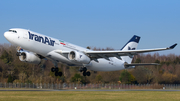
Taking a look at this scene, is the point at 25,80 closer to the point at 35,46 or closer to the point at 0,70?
the point at 0,70

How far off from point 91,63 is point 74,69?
1144 inches

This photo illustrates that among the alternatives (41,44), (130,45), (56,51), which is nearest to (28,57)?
(56,51)

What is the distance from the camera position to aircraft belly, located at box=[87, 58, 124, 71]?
4496 cm

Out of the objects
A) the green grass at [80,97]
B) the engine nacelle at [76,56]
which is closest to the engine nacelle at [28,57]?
the green grass at [80,97]

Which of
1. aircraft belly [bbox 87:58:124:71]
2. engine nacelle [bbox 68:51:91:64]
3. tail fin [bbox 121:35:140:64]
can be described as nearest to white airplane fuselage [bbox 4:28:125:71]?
engine nacelle [bbox 68:51:91:64]

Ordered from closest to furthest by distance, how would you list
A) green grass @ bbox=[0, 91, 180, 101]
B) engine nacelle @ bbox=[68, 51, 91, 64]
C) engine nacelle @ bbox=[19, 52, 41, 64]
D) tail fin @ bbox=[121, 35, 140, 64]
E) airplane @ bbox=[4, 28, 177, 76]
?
green grass @ bbox=[0, 91, 180, 101], airplane @ bbox=[4, 28, 177, 76], engine nacelle @ bbox=[68, 51, 91, 64], engine nacelle @ bbox=[19, 52, 41, 64], tail fin @ bbox=[121, 35, 140, 64]

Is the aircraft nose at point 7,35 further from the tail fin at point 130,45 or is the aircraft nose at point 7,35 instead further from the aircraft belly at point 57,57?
the tail fin at point 130,45

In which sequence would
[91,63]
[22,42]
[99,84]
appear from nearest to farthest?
[22,42], [91,63], [99,84]

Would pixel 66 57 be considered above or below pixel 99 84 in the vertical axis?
above

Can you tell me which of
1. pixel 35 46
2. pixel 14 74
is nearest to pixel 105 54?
pixel 35 46

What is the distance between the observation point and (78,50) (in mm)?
41312

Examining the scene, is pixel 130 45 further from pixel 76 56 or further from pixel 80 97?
pixel 80 97

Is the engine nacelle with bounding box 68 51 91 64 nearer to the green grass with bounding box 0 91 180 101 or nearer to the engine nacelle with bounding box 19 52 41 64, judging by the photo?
the green grass with bounding box 0 91 180 101

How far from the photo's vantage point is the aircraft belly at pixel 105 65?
147 ft
